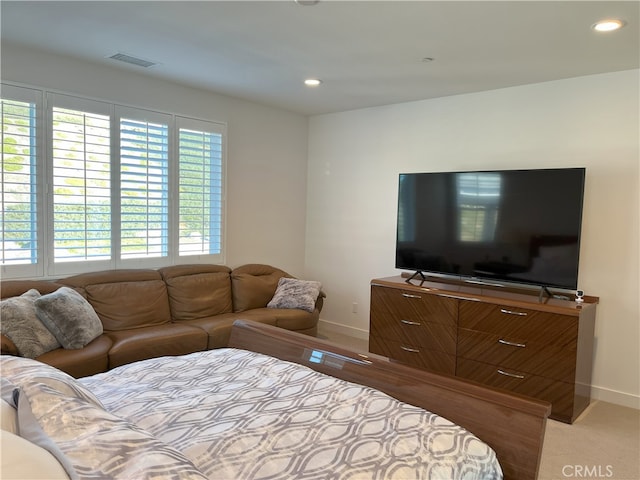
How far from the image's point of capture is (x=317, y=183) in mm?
5688

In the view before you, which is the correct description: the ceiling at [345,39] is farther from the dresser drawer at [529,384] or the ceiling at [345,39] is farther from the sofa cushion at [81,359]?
the dresser drawer at [529,384]

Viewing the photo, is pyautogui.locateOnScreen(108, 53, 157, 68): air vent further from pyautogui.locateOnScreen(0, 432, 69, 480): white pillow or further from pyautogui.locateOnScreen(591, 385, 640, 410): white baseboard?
pyautogui.locateOnScreen(591, 385, 640, 410): white baseboard

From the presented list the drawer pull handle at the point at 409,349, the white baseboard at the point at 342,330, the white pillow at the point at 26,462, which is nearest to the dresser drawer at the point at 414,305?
the drawer pull handle at the point at 409,349

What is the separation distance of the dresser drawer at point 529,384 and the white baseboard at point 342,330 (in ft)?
5.27

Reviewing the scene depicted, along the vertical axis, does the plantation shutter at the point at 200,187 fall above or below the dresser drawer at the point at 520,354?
above

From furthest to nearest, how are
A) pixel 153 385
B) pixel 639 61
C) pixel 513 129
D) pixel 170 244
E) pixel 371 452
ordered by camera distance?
pixel 170 244 < pixel 513 129 < pixel 639 61 < pixel 153 385 < pixel 371 452

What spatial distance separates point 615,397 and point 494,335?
1.14 m

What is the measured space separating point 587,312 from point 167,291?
3533mm

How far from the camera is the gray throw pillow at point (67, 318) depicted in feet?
10.1

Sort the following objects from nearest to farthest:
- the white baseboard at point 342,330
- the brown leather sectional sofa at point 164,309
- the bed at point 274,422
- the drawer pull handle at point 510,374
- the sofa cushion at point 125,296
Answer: the bed at point 274,422 < the brown leather sectional sofa at point 164,309 < the drawer pull handle at point 510,374 < the sofa cushion at point 125,296 < the white baseboard at point 342,330

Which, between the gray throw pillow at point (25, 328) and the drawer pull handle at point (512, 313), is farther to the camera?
the drawer pull handle at point (512, 313)

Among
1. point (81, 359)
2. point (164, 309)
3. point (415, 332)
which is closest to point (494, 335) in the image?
point (415, 332)

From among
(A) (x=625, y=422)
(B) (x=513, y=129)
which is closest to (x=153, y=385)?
(A) (x=625, y=422)

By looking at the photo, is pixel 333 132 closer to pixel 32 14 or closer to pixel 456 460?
pixel 32 14
